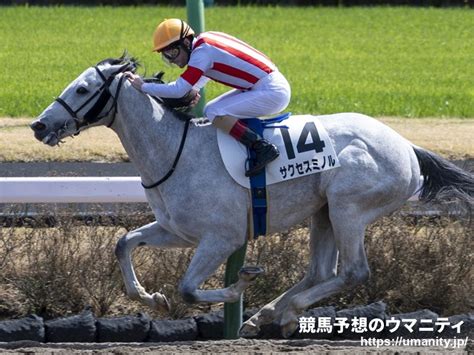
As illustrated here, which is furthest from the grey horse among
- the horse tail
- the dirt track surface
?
the horse tail

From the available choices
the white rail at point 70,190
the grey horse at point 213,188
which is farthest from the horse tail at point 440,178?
the white rail at point 70,190

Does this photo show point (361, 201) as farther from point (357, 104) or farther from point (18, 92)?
point (18, 92)

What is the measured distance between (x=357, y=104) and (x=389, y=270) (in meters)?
9.13

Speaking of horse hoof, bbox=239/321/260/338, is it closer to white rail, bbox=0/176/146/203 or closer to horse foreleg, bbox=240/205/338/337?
horse foreleg, bbox=240/205/338/337

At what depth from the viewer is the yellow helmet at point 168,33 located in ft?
24.6

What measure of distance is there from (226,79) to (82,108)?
2.95ft

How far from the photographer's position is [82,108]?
7578 mm

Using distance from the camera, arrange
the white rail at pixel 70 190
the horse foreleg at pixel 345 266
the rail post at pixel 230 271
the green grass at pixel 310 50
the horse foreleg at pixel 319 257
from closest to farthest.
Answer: the horse foreleg at pixel 345 266 → the horse foreleg at pixel 319 257 → the rail post at pixel 230 271 → the white rail at pixel 70 190 → the green grass at pixel 310 50

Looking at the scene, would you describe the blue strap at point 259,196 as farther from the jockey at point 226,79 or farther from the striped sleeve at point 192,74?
the striped sleeve at point 192,74

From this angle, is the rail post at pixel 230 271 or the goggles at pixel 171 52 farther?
the rail post at pixel 230 271

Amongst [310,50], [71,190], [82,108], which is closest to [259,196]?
[82,108]

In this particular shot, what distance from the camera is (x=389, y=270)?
8.75 metres

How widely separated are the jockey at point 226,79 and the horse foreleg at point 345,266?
637mm

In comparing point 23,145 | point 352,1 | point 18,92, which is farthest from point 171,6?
point 23,145
